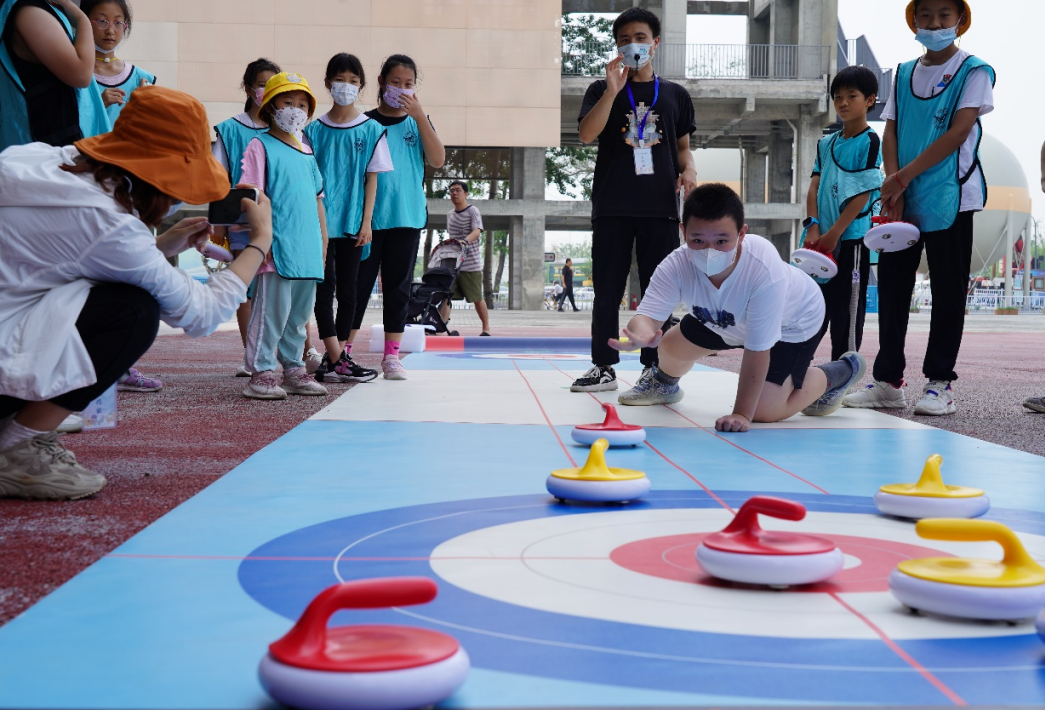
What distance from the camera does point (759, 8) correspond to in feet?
101

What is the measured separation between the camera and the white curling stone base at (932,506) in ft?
7.86

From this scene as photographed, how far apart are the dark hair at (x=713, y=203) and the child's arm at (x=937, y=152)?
1459 mm

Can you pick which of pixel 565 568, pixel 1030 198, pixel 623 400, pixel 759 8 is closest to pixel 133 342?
pixel 565 568

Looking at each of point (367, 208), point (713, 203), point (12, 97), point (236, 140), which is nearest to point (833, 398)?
point (713, 203)

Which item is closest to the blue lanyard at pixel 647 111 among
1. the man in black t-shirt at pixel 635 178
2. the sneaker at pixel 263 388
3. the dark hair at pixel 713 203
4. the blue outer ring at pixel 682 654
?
the man in black t-shirt at pixel 635 178

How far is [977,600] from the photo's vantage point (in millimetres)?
1616

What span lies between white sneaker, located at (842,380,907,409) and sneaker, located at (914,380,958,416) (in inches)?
8.3

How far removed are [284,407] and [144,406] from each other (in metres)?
0.62

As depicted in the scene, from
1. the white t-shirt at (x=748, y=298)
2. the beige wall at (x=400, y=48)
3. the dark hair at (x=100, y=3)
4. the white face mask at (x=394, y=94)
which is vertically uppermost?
the beige wall at (x=400, y=48)

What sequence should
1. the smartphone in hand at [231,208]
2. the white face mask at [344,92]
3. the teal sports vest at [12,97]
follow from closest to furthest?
the smartphone in hand at [231,208]
the teal sports vest at [12,97]
the white face mask at [344,92]

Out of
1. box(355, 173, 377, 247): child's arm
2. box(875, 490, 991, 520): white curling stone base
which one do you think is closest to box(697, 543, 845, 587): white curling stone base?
box(875, 490, 991, 520): white curling stone base

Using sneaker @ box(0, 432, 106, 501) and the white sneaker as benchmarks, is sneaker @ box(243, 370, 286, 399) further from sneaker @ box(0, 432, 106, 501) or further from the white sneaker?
the white sneaker

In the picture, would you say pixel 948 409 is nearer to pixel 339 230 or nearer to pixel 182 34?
pixel 339 230

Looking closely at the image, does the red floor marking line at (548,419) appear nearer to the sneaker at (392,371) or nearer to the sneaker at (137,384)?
the sneaker at (392,371)
